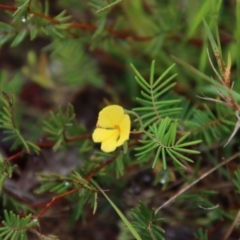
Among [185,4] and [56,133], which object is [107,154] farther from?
[185,4]

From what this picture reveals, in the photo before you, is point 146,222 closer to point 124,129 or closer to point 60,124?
point 124,129

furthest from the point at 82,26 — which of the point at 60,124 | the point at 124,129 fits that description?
the point at 124,129

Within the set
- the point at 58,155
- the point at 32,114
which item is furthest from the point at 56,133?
the point at 32,114

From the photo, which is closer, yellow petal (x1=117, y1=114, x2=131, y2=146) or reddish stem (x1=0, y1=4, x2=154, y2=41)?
yellow petal (x1=117, y1=114, x2=131, y2=146)

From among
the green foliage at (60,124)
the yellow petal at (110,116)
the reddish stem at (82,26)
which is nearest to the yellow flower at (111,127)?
the yellow petal at (110,116)

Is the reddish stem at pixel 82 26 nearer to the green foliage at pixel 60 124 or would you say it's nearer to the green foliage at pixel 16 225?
the green foliage at pixel 60 124

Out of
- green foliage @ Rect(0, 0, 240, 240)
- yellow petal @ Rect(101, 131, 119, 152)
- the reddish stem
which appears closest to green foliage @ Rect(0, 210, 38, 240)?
green foliage @ Rect(0, 0, 240, 240)

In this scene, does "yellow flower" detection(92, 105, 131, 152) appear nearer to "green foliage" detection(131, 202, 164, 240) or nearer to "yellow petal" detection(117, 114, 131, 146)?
"yellow petal" detection(117, 114, 131, 146)
